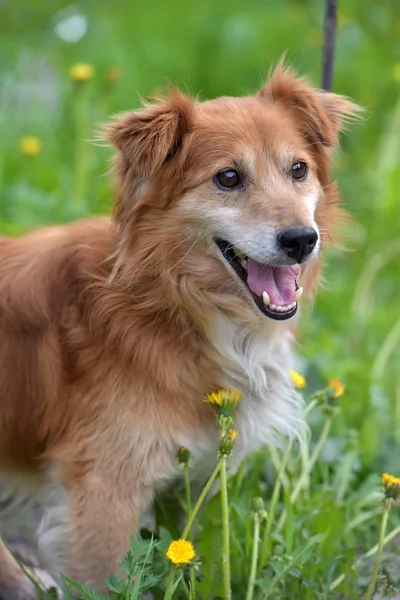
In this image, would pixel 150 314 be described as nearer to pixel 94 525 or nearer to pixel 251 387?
pixel 251 387

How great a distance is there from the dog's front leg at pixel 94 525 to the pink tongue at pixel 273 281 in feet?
2.54

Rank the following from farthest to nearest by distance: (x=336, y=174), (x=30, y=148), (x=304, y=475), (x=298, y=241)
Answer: (x=336, y=174) < (x=30, y=148) < (x=304, y=475) < (x=298, y=241)

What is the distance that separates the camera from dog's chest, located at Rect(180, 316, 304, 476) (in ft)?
9.77

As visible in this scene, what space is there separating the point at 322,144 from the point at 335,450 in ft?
4.53

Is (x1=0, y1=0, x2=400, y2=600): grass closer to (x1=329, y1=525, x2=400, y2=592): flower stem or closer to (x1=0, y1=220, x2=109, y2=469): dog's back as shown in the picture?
(x1=329, y1=525, x2=400, y2=592): flower stem

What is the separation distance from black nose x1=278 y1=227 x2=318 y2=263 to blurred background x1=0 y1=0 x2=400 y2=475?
49.8 inches

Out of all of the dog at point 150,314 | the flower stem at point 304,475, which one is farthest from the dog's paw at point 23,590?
the flower stem at point 304,475

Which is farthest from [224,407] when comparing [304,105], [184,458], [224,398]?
[304,105]

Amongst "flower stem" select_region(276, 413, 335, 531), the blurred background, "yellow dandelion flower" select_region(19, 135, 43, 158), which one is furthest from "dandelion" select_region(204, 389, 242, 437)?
"yellow dandelion flower" select_region(19, 135, 43, 158)

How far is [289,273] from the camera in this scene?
9.61 ft

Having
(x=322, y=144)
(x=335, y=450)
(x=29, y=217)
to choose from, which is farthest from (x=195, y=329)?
(x=29, y=217)

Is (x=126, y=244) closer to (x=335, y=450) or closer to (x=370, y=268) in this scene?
(x=335, y=450)

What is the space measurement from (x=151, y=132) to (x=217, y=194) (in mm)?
305

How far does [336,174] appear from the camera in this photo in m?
6.33
